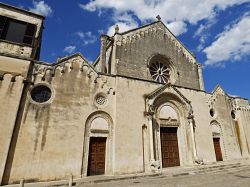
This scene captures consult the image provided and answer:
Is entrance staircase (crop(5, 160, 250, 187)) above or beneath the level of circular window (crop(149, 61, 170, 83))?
beneath

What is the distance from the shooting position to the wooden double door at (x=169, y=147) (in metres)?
14.3

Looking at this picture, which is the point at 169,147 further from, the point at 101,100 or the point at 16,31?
the point at 16,31

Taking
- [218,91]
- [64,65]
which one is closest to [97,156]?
[64,65]

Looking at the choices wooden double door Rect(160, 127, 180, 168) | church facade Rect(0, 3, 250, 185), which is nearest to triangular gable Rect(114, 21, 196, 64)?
church facade Rect(0, 3, 250, 185)

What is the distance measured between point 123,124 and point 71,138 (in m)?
3.66

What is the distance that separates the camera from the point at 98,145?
40.6 feet

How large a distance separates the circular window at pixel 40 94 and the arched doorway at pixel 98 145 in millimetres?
3101

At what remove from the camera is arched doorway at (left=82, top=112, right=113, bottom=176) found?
11.7 metres

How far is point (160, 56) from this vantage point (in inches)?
681

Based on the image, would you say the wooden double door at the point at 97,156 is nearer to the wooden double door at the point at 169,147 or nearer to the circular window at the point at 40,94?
the circular window at the point at 40,94

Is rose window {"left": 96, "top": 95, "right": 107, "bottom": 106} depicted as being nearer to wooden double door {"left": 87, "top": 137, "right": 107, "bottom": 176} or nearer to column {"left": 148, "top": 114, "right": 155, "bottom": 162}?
wooden double door {"left": 87, "top": 137, "right": 107, "bottom": 176}

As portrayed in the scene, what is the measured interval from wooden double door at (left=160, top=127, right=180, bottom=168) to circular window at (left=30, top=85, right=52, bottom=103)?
9.25m

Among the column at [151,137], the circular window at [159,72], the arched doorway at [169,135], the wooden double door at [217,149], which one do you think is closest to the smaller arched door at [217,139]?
the wooden double door at [217,149]

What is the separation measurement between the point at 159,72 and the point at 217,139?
869 cm
